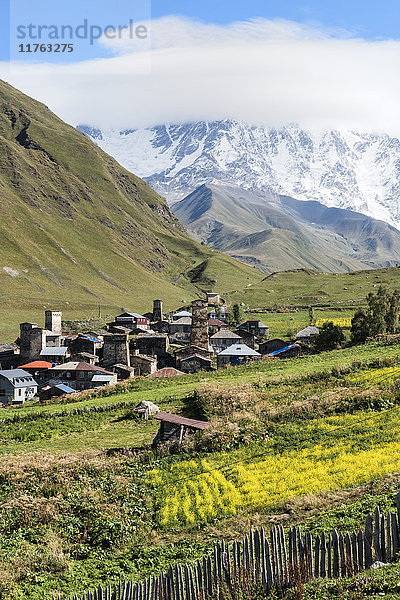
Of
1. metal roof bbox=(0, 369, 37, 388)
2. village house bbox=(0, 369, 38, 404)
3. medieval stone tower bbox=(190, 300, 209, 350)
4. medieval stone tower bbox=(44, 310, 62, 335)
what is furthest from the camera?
medieval stone tower bbox=(44, 310, 62, 335)

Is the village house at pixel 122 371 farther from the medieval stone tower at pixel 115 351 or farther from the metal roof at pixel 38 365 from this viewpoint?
the metal roof at pixel 38 365

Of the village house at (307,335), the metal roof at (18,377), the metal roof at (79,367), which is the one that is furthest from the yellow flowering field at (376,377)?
the village house at (307,335)

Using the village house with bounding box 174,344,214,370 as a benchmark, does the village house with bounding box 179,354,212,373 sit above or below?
below

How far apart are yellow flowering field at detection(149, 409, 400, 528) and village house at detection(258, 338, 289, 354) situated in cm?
6603

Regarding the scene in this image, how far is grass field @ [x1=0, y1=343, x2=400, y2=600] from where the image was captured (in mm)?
21016

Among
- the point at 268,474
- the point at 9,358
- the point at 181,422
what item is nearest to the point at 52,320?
the point at 9,358

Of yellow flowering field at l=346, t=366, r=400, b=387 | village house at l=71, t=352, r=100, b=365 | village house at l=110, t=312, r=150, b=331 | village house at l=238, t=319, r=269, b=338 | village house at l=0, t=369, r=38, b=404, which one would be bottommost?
village house at l=0, t=369, r=38, b=404

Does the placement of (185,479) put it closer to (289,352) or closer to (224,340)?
(289,352)

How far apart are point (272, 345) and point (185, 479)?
241ft

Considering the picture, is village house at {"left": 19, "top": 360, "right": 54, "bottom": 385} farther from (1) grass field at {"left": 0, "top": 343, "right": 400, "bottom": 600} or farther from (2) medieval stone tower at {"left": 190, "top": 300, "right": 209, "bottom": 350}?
(1) grass field at {"left": 0, "top": 343, "right": 400, "bottom": 600}

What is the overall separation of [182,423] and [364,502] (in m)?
17.2

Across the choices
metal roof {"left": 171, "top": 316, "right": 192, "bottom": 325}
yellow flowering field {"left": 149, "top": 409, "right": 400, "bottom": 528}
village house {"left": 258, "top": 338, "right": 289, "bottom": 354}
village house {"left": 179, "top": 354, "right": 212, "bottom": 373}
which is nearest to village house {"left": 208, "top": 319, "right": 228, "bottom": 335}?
metal roof {"left": 171, "top": 316, "right": 192, "bottom": 325}

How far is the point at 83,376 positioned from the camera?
79562 millimetres

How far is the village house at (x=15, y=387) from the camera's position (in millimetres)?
78250
